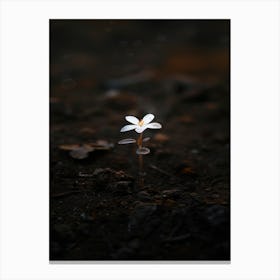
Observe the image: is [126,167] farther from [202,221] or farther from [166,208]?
[202,221]

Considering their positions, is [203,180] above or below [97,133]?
below

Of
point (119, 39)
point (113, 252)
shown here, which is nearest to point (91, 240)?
point (113, 252)

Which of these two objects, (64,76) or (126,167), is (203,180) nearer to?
(126,167)

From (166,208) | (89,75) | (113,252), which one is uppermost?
(89,75)

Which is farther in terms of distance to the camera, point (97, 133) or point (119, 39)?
point (119, 39)

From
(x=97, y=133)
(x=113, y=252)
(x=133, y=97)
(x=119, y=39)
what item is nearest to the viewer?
(x=113, y=252)

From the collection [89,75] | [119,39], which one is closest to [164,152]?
[89,75]
